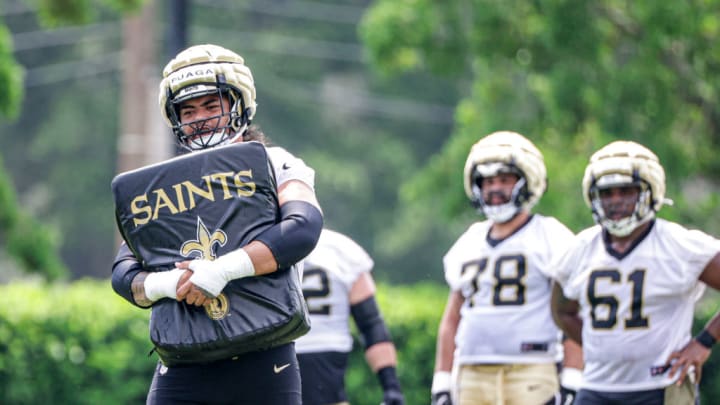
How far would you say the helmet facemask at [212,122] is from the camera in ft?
17.8

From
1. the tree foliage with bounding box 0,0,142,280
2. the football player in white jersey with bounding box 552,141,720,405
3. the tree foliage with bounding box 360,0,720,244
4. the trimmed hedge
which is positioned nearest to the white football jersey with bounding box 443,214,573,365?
the football player in white jersey with bounding box 552,141,720,405

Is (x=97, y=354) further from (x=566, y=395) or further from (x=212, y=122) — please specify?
(x=212, y=122)

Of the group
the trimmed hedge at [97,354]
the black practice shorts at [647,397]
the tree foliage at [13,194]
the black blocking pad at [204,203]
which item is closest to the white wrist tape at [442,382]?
the black practice shorts at [647,397]

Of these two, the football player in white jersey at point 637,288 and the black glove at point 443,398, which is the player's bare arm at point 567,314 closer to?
the football player in white jersey at point 637,288

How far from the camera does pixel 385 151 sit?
39469 mm

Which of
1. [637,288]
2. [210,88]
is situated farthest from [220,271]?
[637,288]

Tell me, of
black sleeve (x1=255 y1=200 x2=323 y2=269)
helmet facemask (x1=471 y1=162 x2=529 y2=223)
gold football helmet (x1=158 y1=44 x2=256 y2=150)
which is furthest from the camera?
helmet facemask (x1=471 y1=162 x2=529 y2=223)

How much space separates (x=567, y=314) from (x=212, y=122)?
109 inches

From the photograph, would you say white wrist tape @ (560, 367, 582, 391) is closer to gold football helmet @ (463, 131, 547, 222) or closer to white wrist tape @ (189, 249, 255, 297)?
gold football helmet @ (463, 131, 547, 222)

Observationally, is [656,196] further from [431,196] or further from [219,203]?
[431,196]

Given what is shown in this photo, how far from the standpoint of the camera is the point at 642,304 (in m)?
6.97

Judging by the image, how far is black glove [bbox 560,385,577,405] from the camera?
744 centimetres

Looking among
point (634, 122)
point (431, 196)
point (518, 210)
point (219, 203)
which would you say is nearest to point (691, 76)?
point (634, 122)

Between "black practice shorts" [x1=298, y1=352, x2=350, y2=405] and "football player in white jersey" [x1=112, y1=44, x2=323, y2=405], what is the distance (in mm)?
2537
